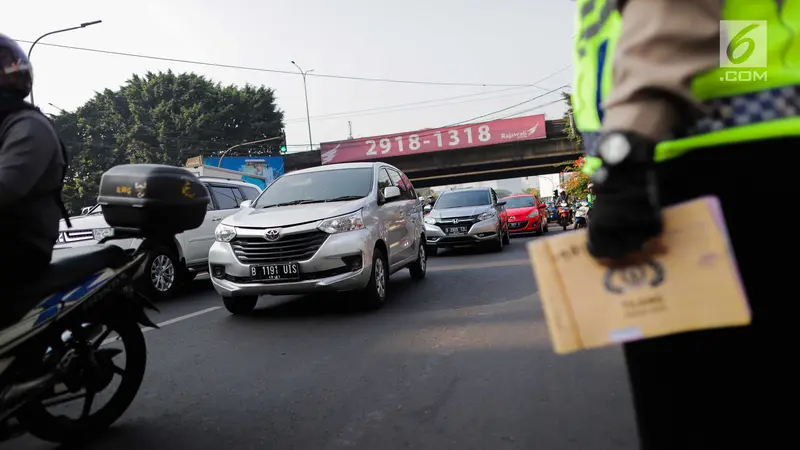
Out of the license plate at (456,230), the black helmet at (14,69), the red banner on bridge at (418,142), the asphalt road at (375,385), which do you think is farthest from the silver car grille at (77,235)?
the red banner on bridge at (418,142)

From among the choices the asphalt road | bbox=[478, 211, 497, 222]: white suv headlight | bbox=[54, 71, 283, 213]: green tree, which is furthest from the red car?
bbox=[54, 71, 283, 213]: green tree

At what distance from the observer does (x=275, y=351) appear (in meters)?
4.67

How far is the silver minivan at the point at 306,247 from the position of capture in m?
5.82

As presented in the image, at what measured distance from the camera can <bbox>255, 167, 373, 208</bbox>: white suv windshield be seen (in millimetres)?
6832

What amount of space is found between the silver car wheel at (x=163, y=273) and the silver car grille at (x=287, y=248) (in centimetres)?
286

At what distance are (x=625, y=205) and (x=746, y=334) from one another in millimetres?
363

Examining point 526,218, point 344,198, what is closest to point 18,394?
point 344,198

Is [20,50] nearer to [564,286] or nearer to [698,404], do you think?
[564,286]

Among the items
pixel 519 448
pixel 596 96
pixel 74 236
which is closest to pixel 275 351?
pixel 519 448

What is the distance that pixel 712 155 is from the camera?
Answer: 43.6 inches

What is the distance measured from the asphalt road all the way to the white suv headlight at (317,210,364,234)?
2.91 ft

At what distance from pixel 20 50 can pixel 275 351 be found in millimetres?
2734

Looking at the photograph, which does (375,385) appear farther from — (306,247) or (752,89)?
(752,89)

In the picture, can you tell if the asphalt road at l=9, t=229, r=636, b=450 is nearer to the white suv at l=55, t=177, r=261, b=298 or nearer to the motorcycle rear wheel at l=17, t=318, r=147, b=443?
the motorcycle rear wheel at l=17, t=318, r=147, b=443
